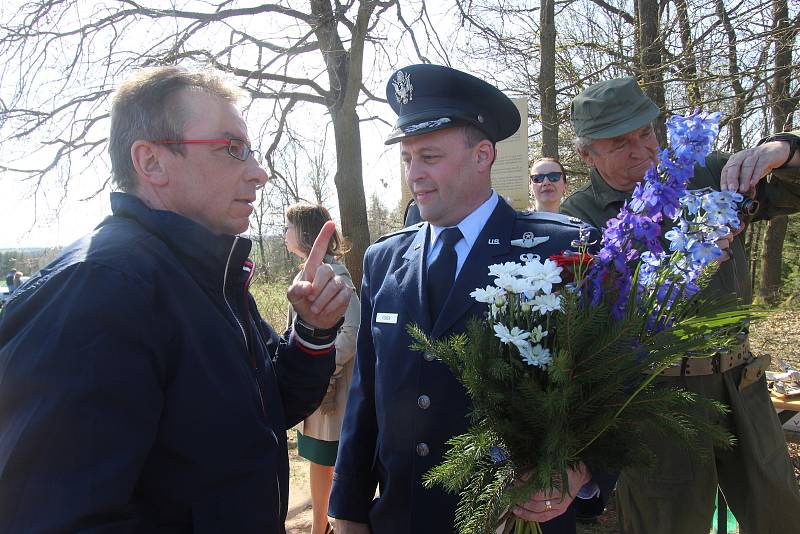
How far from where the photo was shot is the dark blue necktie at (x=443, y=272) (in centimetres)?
191

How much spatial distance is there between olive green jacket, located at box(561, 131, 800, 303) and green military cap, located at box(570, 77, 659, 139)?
10.4 inches

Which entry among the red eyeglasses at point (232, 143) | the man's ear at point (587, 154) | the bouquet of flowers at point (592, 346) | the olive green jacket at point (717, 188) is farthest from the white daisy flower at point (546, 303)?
the man's ear at point (587, 154)

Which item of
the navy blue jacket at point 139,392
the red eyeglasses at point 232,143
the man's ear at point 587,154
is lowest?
the navy blue jacket at point 139,392

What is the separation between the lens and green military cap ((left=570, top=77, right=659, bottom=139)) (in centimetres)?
241

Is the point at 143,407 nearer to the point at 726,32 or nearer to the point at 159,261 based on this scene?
the point at 159,261

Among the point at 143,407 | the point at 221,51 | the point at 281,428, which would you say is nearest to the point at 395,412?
the point at 281,428

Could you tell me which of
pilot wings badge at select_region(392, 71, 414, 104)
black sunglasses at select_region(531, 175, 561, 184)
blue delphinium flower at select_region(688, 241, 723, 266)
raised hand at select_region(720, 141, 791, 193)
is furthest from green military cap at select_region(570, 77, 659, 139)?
black sunglasses at select_region(531, 175, 561, 184)

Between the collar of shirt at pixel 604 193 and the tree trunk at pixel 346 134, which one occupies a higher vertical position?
the tree trunk at pixel 346 134

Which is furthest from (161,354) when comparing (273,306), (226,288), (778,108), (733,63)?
(778,108)

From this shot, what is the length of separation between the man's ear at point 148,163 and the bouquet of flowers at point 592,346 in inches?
35.2

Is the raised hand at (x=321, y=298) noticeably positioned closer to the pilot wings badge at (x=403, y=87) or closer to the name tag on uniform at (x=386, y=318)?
the name tag on uniform at (x=386, y=318)

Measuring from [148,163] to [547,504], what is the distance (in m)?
1.47

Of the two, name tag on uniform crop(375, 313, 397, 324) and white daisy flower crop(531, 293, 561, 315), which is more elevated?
white daisy flower crop(531, 293, 561, 315)

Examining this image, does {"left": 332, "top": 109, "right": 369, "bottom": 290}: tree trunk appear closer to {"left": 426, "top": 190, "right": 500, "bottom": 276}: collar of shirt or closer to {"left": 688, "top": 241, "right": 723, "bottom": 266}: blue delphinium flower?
{"left": 426, "top": 190, "right": 500, "bottom": 276}: collar of shirt
